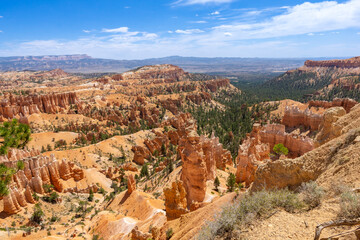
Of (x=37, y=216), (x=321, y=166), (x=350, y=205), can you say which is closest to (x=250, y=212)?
(x=350, y=205)

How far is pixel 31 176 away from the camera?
100ft

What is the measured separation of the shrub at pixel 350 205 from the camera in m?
5.87

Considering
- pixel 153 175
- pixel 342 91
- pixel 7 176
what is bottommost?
pixel 153 175

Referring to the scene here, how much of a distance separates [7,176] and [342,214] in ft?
109

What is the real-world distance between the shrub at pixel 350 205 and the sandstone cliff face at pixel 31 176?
29.8m

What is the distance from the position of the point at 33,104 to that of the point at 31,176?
2201 inches

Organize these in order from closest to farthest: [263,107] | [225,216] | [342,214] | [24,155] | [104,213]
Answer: [342,214] < [225,216] < [104,213] < [24,155] < [263,107]

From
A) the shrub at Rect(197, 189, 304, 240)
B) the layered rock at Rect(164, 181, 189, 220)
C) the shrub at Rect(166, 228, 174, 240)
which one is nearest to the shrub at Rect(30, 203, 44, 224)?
the layered rock at Rect(164, 181, 189, 220)

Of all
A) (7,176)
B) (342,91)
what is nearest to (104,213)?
(7,176)

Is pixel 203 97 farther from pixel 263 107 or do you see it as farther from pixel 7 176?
pixel 7 176

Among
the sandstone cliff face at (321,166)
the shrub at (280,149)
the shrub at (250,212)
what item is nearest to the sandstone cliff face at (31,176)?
the shrub at (250,212)

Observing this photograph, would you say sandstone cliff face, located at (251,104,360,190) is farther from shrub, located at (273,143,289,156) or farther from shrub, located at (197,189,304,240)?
shrub, located at (273,143,289,156)

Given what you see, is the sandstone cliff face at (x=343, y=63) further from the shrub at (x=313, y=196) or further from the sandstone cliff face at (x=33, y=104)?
the shrub at (x=313, y=196)

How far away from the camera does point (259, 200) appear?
832cm
